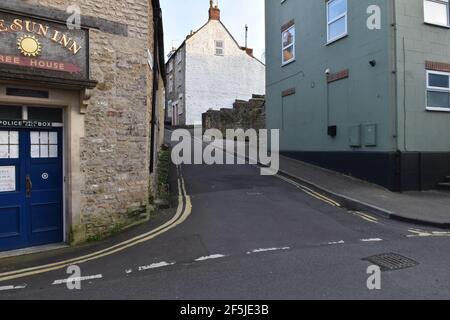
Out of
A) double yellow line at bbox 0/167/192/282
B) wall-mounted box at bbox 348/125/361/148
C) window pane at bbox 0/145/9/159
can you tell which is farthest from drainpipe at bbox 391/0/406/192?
window pane at bbox 0/145/9/159

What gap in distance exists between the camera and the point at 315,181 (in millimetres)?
12586

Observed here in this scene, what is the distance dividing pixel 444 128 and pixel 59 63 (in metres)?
11.7

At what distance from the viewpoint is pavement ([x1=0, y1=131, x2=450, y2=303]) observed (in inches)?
185

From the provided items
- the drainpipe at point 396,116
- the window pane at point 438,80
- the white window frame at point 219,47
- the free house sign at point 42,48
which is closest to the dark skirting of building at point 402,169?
the drainpipe at point 396,116

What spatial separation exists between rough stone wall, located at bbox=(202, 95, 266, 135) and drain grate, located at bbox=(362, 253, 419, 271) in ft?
62.1

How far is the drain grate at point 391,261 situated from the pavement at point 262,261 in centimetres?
10

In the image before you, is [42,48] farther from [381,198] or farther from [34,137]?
[381,198]

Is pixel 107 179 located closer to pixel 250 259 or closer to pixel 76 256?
pixel 76 256

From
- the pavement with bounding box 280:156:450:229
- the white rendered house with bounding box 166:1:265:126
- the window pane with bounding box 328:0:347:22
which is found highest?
the white rendered house with bounding box 166:1:265:126

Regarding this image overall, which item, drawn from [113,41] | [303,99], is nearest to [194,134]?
[303,99]

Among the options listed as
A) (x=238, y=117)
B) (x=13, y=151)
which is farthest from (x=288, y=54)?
(x=13, y=151)

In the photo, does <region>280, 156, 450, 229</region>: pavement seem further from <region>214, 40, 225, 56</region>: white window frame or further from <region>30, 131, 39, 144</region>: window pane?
<region>214, 40, 225, 56</region>: white window frame

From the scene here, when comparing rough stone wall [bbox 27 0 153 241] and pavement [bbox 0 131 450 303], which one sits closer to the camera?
pavement [bbox 0 131 450 303]

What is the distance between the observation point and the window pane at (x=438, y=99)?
12398mm
